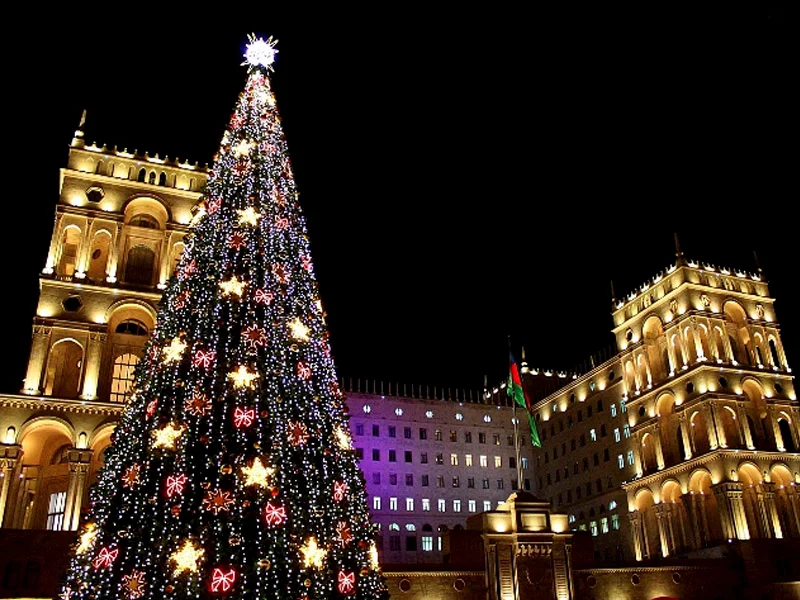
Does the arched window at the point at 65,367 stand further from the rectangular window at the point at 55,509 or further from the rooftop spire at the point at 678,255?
the rooftop spire at the point at 678,255

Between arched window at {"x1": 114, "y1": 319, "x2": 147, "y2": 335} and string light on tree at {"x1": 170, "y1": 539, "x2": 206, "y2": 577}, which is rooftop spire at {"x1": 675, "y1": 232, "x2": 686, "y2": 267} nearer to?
arched window at {"x1": 114, "y1": 319, "x2": 147, "y2": 335}

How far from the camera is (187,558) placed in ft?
50.6

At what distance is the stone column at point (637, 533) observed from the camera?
57750 mm

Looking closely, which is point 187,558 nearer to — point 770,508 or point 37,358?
point 37,358

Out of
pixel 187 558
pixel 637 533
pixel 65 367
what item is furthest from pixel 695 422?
pixel 187 558

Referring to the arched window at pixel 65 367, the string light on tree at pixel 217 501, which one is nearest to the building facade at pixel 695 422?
the arched window at pixel 65 367

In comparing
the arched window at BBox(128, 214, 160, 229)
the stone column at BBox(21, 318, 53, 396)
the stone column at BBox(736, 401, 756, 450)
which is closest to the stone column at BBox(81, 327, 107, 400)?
the stone column at BBox(21, 318, 53, 396)

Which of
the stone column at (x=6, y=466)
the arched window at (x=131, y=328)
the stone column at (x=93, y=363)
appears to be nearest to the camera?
the stone column at (x=6, y=466)

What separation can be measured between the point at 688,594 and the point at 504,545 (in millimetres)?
13134

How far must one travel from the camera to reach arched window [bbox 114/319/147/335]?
139ft

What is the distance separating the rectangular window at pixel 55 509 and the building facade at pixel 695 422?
140 feet

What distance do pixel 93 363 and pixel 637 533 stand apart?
A: 44023 millimetres

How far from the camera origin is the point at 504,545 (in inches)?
1463

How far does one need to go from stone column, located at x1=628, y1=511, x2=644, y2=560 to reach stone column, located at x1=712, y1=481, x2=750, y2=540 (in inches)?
341
